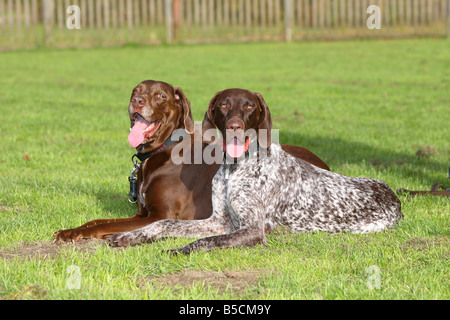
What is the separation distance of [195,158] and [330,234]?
4.33 feet

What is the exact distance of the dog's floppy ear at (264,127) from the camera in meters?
5.08

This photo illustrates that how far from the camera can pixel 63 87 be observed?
15031mm

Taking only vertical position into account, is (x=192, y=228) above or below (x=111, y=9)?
below

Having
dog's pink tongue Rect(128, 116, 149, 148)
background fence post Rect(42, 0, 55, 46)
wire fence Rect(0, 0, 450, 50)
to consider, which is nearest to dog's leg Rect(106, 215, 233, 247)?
dog's pink tongue Rect(128, 116, 149, 148)

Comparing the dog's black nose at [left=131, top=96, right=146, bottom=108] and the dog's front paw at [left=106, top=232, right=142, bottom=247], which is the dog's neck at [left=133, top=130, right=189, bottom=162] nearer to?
the dog's black nose at [left=131, top=96, right=146, bottom=108]

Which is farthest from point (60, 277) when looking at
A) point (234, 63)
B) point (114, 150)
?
point (234, 63)

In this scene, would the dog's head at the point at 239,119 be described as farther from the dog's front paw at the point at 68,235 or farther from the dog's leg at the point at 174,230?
the dog's front paw at the point at 68,235

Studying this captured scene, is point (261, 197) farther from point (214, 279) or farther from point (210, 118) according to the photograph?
point (214, 279)

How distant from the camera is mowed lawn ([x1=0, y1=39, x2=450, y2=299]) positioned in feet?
13.3

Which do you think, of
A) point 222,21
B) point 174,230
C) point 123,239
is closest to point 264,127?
point 174,230

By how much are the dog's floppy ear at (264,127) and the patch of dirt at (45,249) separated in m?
1.47

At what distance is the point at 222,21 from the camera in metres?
23.2

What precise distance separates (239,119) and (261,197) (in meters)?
0.74

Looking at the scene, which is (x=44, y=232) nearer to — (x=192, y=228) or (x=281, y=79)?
(x=192, y=228)
